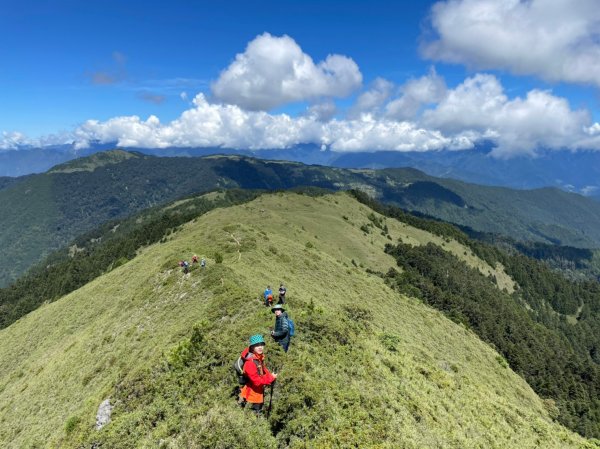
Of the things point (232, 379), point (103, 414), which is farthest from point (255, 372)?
point (103, 414)

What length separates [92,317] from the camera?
2724 inches

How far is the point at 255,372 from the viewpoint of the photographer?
17297 mm

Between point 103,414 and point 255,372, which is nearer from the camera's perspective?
point 255,372

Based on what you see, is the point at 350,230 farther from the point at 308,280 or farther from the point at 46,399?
the point at 46,399

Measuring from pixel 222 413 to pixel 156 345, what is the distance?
56.0ft

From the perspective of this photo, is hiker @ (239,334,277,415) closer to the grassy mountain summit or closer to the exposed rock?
the grassy mountain summit

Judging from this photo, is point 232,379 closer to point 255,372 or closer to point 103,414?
point 255,372

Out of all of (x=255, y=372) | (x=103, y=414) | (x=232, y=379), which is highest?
(x=255, y=372)

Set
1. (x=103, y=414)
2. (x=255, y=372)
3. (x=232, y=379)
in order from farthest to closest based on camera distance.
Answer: (x=103, y=414) → (x=232, y=379) → (x=255, y=372)

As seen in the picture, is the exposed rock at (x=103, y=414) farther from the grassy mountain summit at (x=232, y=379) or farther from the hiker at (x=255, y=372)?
the hiker at (x=255, y=372)

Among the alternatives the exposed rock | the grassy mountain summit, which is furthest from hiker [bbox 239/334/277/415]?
the exposed rock

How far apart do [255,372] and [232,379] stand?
6.24 m

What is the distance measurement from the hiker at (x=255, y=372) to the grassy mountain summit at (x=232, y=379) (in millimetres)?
2159

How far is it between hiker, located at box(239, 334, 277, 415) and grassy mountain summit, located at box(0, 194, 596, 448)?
2159mm
